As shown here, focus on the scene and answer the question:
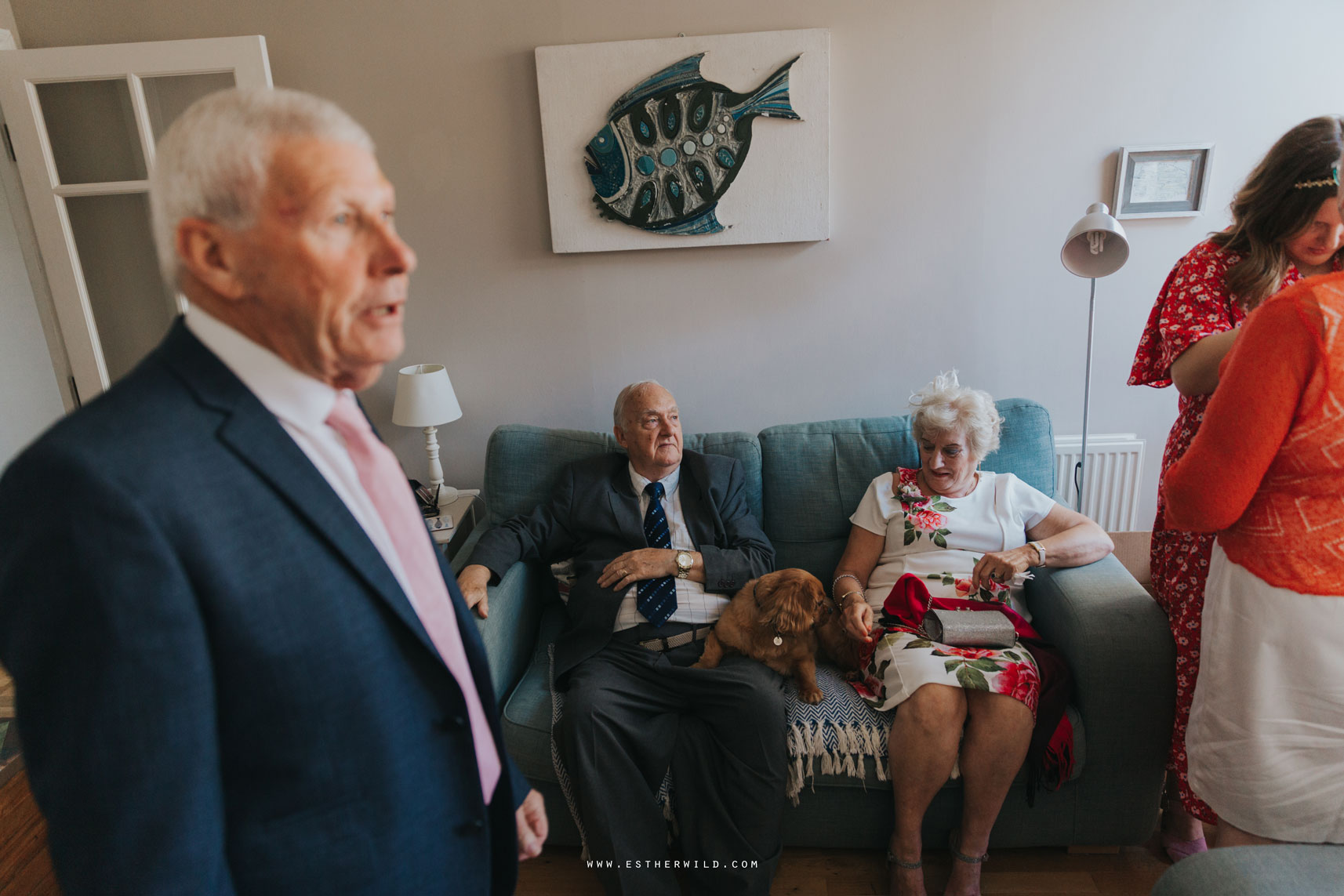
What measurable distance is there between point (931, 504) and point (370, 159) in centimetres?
170

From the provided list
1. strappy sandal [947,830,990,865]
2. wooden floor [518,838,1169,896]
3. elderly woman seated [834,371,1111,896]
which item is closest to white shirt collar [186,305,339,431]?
elderly woman seated [834,371,1111,896]

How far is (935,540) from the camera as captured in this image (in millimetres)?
1948

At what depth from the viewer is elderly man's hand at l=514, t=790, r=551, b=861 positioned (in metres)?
0.97

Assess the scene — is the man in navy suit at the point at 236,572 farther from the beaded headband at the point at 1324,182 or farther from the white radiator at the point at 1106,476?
the white radiator at the point at 1106,476

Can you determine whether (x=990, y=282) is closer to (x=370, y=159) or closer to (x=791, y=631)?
(x=791, y=631)

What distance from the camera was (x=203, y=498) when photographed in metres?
0.58

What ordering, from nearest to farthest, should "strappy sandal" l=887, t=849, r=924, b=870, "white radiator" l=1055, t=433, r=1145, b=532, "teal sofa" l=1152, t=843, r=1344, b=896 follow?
"teal sofa" l=1152, t=843, r=1344, b=896 → "strappy sandal" l=887, t=849, r=924, b=870 → "white radiator" l=1055, t=433, r=1145, b=532

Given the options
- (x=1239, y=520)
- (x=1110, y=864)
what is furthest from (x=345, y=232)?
(x=1110, y=864)

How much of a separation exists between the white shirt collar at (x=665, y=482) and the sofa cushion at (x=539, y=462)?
0.53 ft

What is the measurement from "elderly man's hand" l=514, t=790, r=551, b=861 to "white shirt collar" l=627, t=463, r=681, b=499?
116 centimetres

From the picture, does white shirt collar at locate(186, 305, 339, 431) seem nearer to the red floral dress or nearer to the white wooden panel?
the red floral dress

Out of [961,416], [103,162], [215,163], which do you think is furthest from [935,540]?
[103,162]

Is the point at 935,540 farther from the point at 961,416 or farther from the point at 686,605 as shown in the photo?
the point at 686,605

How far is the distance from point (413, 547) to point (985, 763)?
55.2 inches
